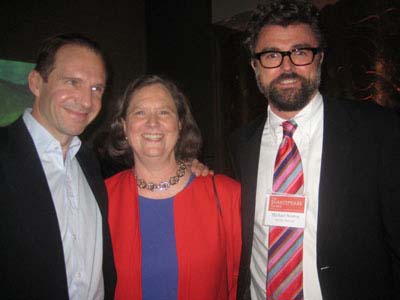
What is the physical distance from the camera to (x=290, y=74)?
1644mm

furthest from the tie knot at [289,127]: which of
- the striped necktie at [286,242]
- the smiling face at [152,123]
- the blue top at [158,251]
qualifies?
the blue top at [158,251]

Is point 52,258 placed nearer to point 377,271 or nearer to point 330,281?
point 330,281

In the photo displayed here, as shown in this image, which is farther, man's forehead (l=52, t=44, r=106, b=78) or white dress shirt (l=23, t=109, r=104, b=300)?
man's forehead (l=52, t=44, r=106, b=78)

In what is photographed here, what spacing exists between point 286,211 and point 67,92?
130 cm

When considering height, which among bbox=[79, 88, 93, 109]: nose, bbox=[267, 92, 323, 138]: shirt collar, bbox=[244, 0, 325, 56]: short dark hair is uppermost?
bbox=[244, 0, 325, 56]: short dark hair

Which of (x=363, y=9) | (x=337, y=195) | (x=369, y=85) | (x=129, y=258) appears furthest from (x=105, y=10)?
(x=337, y=195)

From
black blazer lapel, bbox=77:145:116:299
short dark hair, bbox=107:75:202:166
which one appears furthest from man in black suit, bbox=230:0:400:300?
black blazer lapel, bbox=77:145:116:299

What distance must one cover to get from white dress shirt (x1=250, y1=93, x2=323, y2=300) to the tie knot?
3cm

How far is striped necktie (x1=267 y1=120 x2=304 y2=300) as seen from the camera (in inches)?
58.9

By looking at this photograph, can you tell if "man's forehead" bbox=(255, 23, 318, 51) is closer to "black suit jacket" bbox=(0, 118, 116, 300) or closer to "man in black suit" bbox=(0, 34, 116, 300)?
"man in black suit" bbox=(0, 34, 116, 300)

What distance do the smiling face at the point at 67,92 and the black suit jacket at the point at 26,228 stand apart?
170 mm

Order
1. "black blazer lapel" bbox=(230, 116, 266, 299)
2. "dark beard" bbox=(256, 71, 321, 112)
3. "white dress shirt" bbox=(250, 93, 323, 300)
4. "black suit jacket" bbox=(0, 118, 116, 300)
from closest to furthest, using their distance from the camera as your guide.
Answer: "black suit jacket" bbox=(0, 118, 116, 300) < "white dress shirt" bbox=(250, 93, 323, 300) < "dark beard" bbox=(256, 71, 321, 112) < "black blazer lapel" bbox=(230, 116, 266, 299)

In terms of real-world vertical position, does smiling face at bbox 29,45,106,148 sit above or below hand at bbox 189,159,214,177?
above

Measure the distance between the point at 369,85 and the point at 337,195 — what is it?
2140 millimetres
